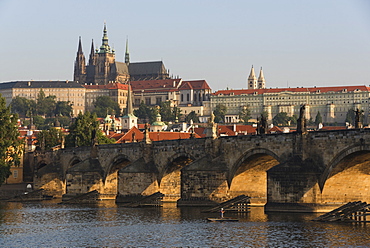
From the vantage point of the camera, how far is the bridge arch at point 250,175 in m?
64.2

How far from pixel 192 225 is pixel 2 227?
13.3 metres

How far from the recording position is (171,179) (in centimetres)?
7525

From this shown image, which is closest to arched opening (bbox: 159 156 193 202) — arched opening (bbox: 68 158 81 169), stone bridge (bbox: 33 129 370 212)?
stone bridge (bbox: 33 129 370 212)

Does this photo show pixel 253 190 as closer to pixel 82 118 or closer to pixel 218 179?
pixel 218 179

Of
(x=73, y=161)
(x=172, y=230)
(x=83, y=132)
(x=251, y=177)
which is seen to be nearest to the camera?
(x=172, y=230)

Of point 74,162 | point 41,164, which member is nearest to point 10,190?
point 74,162

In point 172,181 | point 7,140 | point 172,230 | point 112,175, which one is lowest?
point 172,230

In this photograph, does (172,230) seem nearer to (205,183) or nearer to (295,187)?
(295,187)

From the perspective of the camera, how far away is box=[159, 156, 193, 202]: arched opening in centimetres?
7456

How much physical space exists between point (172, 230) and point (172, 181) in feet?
75.6

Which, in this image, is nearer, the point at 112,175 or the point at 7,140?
the point at 112,175

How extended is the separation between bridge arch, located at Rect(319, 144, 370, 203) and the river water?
238 cm

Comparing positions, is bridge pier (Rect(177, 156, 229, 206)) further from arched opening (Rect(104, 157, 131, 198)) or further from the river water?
arched opening (Rect(104, 157, 131, 198))

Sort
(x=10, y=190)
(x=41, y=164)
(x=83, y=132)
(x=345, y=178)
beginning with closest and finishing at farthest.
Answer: (x=345, y=178) → (x=10, y=190) → (x=41, y=164) → (x=83, y=132)
